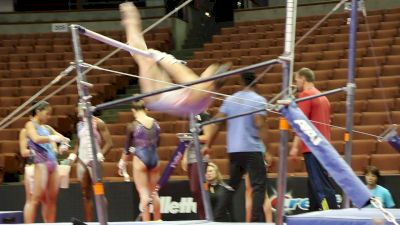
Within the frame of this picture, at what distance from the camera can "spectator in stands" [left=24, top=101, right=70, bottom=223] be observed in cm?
606

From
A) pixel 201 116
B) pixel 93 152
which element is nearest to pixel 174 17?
pixel 201 116

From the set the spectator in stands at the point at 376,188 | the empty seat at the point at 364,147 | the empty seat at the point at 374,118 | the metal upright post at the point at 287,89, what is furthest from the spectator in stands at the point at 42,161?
the empty seat at the point at 374,118

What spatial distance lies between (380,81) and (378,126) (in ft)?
4.20

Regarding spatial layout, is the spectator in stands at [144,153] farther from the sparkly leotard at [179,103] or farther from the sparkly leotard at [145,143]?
the sparkly leotard at [179,103]

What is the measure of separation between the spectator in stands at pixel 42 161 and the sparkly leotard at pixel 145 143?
0.60 metres

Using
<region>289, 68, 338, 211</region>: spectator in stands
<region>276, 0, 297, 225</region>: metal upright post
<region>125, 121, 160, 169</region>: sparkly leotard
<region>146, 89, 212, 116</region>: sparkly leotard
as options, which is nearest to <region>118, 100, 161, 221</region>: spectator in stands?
<region>125, 121, 160, 169</region>: sparkly leotard

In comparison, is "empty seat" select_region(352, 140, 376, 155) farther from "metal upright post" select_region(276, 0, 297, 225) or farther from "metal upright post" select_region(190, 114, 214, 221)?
"metal upright post" select_region(276, 0, 297, 225)

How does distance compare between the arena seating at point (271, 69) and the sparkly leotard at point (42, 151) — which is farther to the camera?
the arena seating at point (271, 69)

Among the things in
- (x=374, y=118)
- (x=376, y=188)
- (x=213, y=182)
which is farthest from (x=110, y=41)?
(x=374, y=118)

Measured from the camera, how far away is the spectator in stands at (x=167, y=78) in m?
4.36

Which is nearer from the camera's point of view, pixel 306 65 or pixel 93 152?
pixel 93 152

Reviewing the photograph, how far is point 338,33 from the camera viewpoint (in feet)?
38.0

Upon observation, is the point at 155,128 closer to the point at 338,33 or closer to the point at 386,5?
the point at 338,33

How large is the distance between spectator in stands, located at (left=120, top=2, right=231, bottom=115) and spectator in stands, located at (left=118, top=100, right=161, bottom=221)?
4.77 feet
